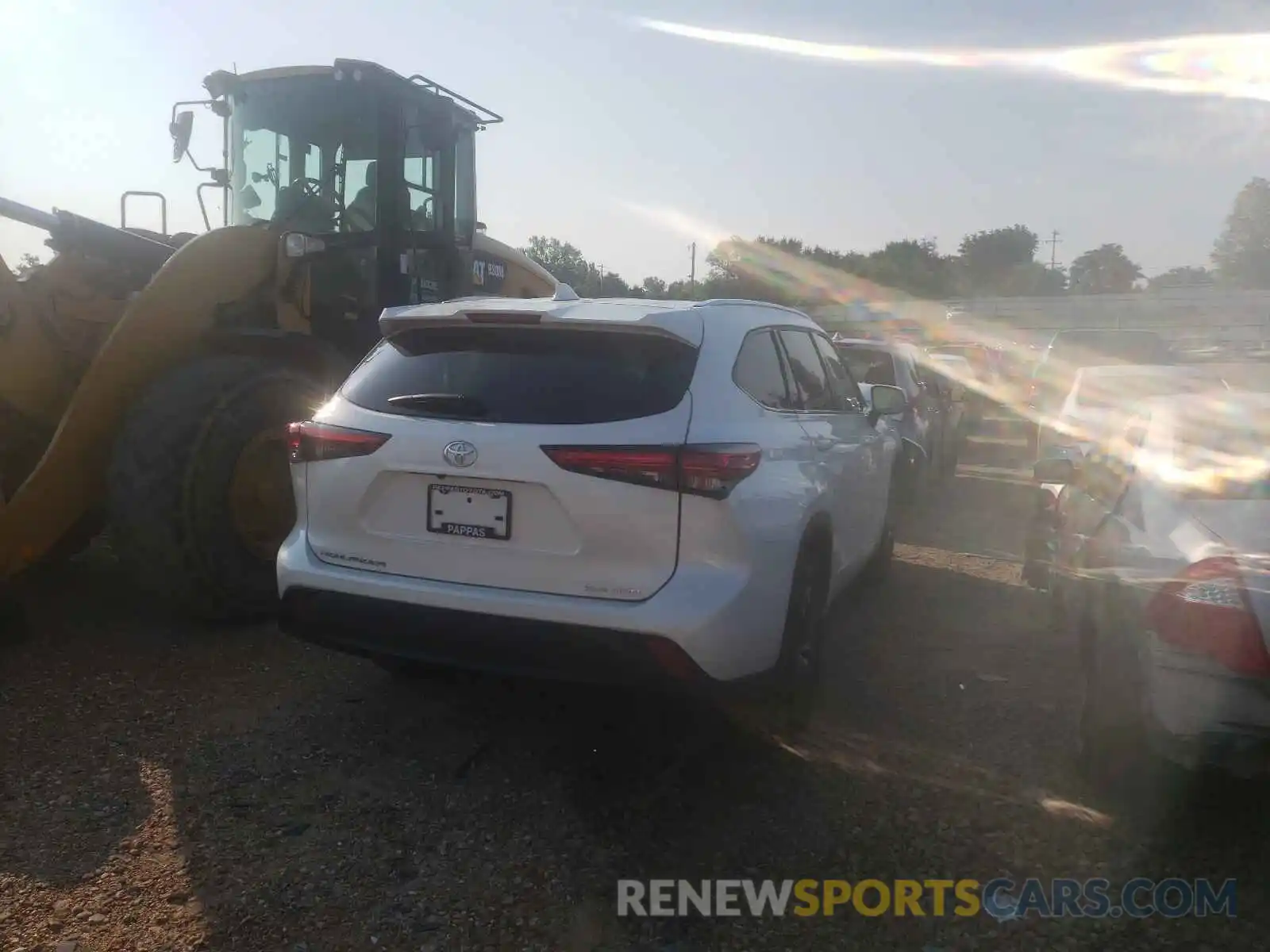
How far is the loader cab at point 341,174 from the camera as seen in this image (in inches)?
266

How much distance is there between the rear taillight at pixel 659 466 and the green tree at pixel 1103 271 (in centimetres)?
7192

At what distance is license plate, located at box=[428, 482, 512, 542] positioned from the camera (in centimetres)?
370

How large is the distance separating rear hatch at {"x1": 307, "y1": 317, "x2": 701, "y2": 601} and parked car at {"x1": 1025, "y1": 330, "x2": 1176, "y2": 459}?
448 inches

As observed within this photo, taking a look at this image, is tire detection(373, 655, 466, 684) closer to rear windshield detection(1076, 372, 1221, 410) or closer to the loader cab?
the loader cab

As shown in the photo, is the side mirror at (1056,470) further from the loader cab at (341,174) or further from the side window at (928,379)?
the side window at (928,379)

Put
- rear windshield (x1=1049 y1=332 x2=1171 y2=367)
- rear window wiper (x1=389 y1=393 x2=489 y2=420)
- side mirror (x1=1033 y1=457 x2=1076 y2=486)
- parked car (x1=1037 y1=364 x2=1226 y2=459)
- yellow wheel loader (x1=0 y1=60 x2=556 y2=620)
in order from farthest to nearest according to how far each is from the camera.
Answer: rear windshield (x1=1049 y1=332 x2=1171 y2=367)
parked car (x1=1037 y1=364 x2=1226 y2=459)
yellow wheel loader (x1=0 y1=60 x2=556 y2=620)
side mirror (x1=1033 y1=457 x2=1076 y2=486)
rear window wiper (x1=389 y1=393 x2=489 y2=420)

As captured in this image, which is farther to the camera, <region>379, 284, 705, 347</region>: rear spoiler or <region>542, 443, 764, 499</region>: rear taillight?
<region>379, 284, 705, 347</region>: rear spoiler

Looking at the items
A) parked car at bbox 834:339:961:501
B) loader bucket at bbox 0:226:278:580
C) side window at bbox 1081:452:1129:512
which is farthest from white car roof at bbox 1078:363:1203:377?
loader bucket at bbox 0:226:278:580

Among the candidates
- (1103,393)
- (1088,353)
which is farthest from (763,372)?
(1088,353)

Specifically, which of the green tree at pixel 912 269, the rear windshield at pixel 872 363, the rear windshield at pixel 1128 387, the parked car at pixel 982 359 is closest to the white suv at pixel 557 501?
Answer: the rear windshield at pixel 1128 387

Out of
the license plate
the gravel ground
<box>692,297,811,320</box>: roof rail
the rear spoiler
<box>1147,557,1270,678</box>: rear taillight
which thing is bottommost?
the gravel ground

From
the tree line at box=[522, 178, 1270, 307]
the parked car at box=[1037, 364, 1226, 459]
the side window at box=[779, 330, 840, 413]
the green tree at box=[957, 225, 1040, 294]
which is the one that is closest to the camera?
the side window at box=[779, 330, 840, 413]

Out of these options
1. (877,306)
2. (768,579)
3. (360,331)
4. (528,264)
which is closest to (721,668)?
(768,579)

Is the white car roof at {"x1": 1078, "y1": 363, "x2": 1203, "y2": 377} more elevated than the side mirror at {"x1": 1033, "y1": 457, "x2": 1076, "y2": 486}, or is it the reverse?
the white car roof at {"x1": 1078, "y1": 363, "x2": 1203, "y2": 377}
